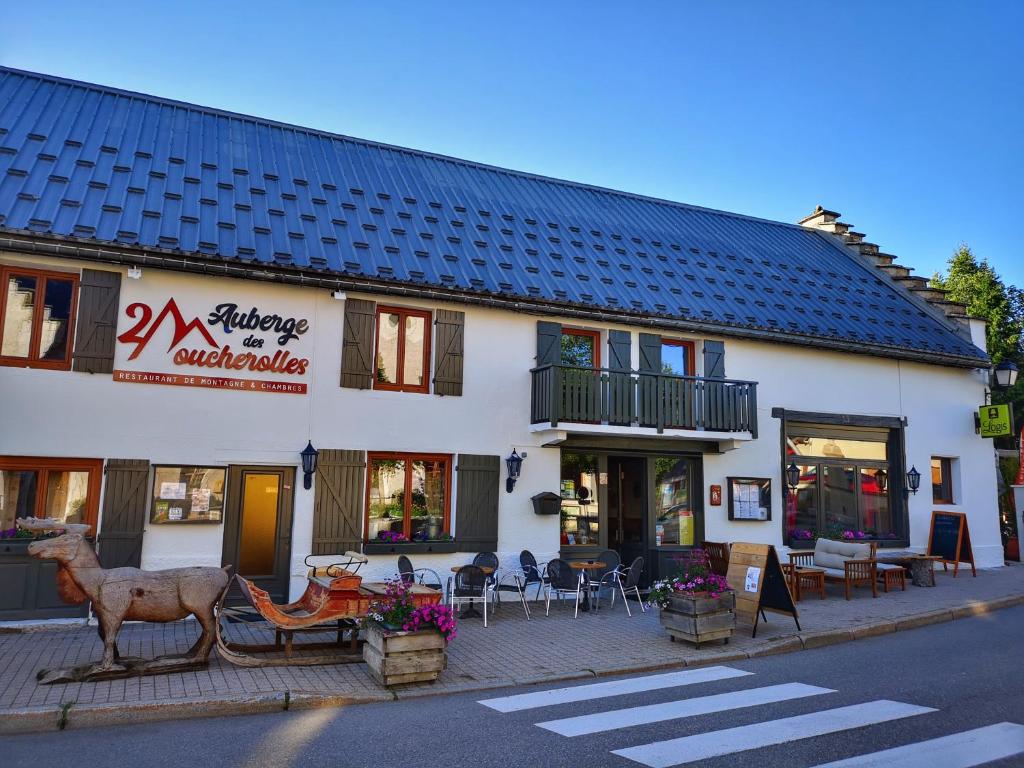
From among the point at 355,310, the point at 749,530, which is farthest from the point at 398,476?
the point at 749,530

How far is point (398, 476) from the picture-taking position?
40.5 ft

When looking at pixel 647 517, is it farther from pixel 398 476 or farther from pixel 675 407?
pixel 398 476

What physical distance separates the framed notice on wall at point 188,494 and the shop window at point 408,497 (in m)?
2.25

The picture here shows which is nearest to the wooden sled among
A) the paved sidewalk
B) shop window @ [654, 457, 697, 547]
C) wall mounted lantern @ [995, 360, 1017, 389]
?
the paved sidewalk

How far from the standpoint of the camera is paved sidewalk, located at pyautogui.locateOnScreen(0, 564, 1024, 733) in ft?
21.7

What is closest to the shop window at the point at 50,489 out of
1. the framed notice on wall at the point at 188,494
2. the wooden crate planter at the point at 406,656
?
the framed notice on wall at the point at 188,494

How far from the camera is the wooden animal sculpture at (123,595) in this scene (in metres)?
7.29

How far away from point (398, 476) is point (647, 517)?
4.84 meters

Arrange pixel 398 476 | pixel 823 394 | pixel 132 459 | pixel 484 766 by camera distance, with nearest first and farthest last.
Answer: pixel 484 766 → pixel 132 459 → pixel 398 476 → pixel 823 394

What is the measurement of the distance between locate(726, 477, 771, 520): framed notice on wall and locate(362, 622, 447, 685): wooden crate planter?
8.55 m

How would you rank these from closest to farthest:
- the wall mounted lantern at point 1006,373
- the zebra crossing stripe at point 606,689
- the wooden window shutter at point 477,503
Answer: the zebra crossing stripe at point 606,689 → the wooden window shutter at point 477,503 → the wall mounted lantern at point 1006,373

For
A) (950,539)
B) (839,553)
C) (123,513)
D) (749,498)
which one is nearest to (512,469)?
(749,498)

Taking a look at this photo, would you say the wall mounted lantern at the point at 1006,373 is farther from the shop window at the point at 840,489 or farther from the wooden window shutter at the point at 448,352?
the wooden window shutter at the point at 448,352

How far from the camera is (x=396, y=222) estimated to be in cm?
1405
